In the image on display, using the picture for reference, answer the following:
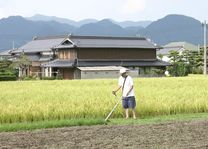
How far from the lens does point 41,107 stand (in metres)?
13.5

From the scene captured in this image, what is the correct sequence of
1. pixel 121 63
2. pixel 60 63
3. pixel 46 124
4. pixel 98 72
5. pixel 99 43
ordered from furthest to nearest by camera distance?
pixel 99 43, pixel 121 63, pixel 60 63, pixel 98 72, pixel 46 124

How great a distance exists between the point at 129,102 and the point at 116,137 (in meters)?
3.84

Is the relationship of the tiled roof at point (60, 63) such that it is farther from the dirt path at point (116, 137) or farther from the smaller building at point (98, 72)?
the dirt path at point (116, 137)

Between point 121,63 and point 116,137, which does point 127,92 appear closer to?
point 116,137

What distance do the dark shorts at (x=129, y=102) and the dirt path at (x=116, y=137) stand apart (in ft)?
6.46

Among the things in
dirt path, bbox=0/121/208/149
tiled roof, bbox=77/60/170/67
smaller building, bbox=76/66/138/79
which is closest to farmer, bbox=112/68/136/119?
dirt path, bbox=0/121/208/149

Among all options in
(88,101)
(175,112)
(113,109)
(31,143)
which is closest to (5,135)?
(31,143)

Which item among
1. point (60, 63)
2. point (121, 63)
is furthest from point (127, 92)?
point (121, 63)

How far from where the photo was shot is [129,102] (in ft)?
42.5

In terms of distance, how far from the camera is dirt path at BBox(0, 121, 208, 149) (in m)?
8.27

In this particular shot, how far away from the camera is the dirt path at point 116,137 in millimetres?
8273

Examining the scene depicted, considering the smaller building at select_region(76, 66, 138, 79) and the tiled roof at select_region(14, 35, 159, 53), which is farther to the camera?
the tiled roof at select_region(14, 35, 159, 53)

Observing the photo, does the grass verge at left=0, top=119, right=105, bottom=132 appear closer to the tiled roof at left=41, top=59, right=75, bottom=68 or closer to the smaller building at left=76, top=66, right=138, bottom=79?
the smaller building at left=76, top=66, right=138, bottom=79

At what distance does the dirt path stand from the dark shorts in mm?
1968
